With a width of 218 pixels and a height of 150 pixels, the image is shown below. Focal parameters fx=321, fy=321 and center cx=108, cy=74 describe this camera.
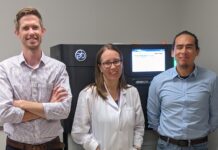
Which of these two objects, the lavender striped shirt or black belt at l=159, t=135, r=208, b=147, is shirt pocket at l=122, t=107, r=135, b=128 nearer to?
black belt at l=159, t=135, r=208, b=147

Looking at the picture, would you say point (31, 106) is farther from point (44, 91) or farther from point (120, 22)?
point (120, 22)

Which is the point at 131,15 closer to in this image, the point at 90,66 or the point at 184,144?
the point at 90,66

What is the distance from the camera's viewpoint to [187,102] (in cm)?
251

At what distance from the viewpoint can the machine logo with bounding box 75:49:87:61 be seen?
2.71 meters

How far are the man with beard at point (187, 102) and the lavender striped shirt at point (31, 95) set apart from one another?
86 centimetres

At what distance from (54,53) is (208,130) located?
4.89 feet

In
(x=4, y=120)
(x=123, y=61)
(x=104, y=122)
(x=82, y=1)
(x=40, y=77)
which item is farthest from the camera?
(x=82, y=1)

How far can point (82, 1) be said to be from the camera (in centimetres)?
344

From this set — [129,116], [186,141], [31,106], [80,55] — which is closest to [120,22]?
[80,55]

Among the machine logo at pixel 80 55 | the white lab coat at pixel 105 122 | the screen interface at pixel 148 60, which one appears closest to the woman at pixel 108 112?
the white lab coat at pixel 105 122

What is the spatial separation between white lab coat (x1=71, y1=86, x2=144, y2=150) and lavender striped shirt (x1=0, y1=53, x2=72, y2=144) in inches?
11.1

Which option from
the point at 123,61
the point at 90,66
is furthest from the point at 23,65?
the point at 123,61

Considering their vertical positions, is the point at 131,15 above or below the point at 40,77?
above

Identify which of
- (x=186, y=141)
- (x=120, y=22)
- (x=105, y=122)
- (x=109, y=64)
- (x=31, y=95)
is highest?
(x=120, y=22)
